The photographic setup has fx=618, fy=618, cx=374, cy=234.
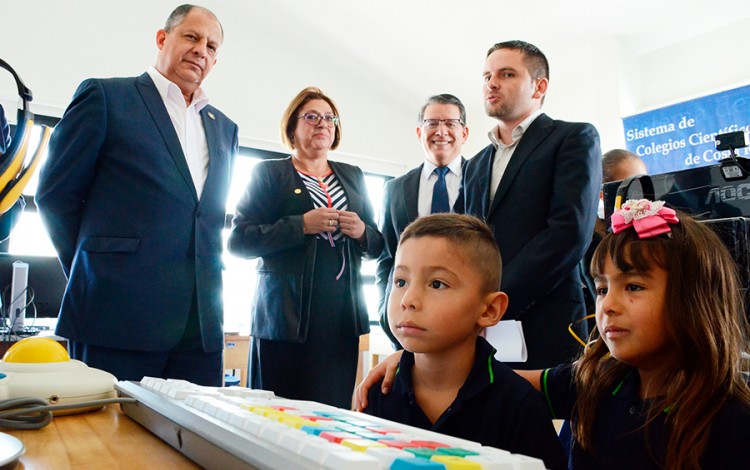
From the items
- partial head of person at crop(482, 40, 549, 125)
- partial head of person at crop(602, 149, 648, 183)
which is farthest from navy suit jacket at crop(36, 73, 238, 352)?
partial head of person at crop(602, 149, 648, 183)

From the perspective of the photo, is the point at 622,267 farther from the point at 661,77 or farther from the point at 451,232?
the point at 661,77

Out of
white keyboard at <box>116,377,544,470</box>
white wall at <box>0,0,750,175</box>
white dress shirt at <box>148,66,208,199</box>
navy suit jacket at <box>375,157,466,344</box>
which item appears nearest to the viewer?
white keyboard at <box>116,377,544,470</box>

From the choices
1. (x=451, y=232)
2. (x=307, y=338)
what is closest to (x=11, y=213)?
(x=451, y=232)

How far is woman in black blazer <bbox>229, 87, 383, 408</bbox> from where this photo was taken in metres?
1.91

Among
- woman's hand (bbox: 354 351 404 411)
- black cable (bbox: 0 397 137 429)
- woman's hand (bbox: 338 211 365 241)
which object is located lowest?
woman's hand (bbox: 354 351 404 411)

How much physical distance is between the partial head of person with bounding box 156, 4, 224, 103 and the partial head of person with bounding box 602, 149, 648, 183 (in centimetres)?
160

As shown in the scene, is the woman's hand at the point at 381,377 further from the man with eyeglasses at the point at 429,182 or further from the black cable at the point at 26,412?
the man with eyeglasses at the point at 429,182

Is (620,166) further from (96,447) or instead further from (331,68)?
(331,68)

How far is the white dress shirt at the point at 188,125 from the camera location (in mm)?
1755

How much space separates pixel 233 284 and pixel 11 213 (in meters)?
3.73

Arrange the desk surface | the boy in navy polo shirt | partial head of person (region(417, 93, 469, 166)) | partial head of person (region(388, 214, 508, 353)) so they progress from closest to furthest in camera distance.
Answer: the desk surface, the boy in navy polo shirt, partial head of person (region(388, 214, 508, 353)), partial head of person (region(417, 93, 469, 166))

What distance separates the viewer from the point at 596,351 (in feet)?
3.83

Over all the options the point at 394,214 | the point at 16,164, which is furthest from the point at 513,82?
the point at 16,164

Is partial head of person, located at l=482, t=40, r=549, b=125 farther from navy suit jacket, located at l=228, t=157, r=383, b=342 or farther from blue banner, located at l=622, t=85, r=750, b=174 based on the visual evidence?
blue banner, located at l=622, t=85, r=750, b=174
